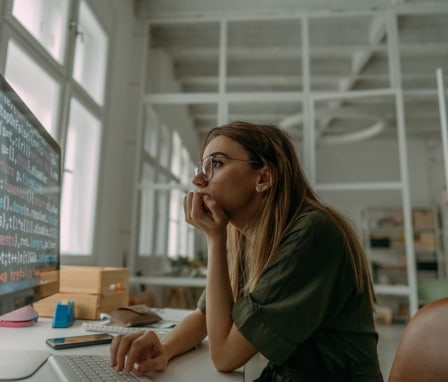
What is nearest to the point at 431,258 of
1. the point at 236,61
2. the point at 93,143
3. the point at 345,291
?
the point at 236,61

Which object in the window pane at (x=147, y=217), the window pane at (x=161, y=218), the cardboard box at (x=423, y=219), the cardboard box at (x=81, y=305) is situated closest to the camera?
the cardboard box at (x=81, y=305)

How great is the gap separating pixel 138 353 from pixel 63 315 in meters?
0.60

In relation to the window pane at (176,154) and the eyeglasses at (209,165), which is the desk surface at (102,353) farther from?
the window pane at (176,154)

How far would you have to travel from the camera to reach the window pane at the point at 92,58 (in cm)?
256

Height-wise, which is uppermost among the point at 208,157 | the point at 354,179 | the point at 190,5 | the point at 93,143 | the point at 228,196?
the point at 190,5

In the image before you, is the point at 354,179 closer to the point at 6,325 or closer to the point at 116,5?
the point at 116,5

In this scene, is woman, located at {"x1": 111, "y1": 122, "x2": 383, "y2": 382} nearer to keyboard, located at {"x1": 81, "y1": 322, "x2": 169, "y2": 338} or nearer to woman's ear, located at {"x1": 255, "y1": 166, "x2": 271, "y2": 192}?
woman's ear, located at {"x1": 255, "y1": 166, "x2": 271, "y2": 192}

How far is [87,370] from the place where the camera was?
2.41 feet

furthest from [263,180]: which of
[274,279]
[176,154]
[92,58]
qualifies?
[176,154]

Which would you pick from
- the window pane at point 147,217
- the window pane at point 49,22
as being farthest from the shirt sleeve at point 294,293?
the window pane at point 147,217

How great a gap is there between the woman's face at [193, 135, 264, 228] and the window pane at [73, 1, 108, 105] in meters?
1.90

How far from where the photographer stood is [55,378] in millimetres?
724

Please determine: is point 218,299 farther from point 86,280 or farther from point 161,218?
point 161,218

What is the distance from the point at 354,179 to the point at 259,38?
5328 millimetres
